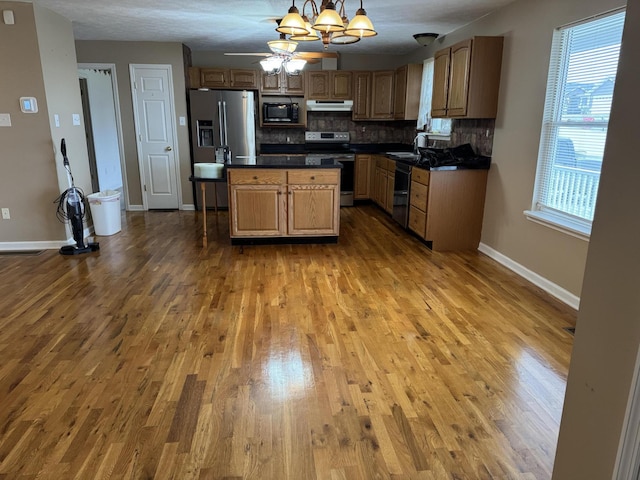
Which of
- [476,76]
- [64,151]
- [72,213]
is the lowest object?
[72,213]

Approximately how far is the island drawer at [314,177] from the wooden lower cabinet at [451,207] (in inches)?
37.8

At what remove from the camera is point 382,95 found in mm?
6910

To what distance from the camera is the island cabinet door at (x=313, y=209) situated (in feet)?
15.0

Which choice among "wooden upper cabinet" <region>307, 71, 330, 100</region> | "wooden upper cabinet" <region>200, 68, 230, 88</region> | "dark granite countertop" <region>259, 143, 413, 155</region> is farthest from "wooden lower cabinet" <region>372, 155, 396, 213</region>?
"wooden upper cabinet" <region>200, 68, 230, 88</region>

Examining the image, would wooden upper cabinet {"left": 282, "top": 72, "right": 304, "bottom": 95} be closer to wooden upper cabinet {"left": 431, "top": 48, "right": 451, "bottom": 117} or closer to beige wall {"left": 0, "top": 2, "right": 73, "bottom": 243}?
wooden upper cabinet {"left": 431, "top": 48, "right": 451, "bottom": 117}

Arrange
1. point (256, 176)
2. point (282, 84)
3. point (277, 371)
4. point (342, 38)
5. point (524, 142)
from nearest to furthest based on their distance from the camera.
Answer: point (277, 371), point (342, 38), point (524, 142), point (256, 176), point (282, 84)

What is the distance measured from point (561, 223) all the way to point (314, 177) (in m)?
2.36

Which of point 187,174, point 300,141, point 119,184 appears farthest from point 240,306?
point 119,184

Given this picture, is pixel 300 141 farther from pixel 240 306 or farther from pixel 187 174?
pixel 240 306

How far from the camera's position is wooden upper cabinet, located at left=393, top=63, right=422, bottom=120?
6328mm

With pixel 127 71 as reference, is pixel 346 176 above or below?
below

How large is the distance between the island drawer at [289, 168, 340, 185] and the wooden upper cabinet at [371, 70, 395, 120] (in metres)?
2.84

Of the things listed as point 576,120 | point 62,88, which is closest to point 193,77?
point 62,88

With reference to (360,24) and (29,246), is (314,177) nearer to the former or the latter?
(360,24)
